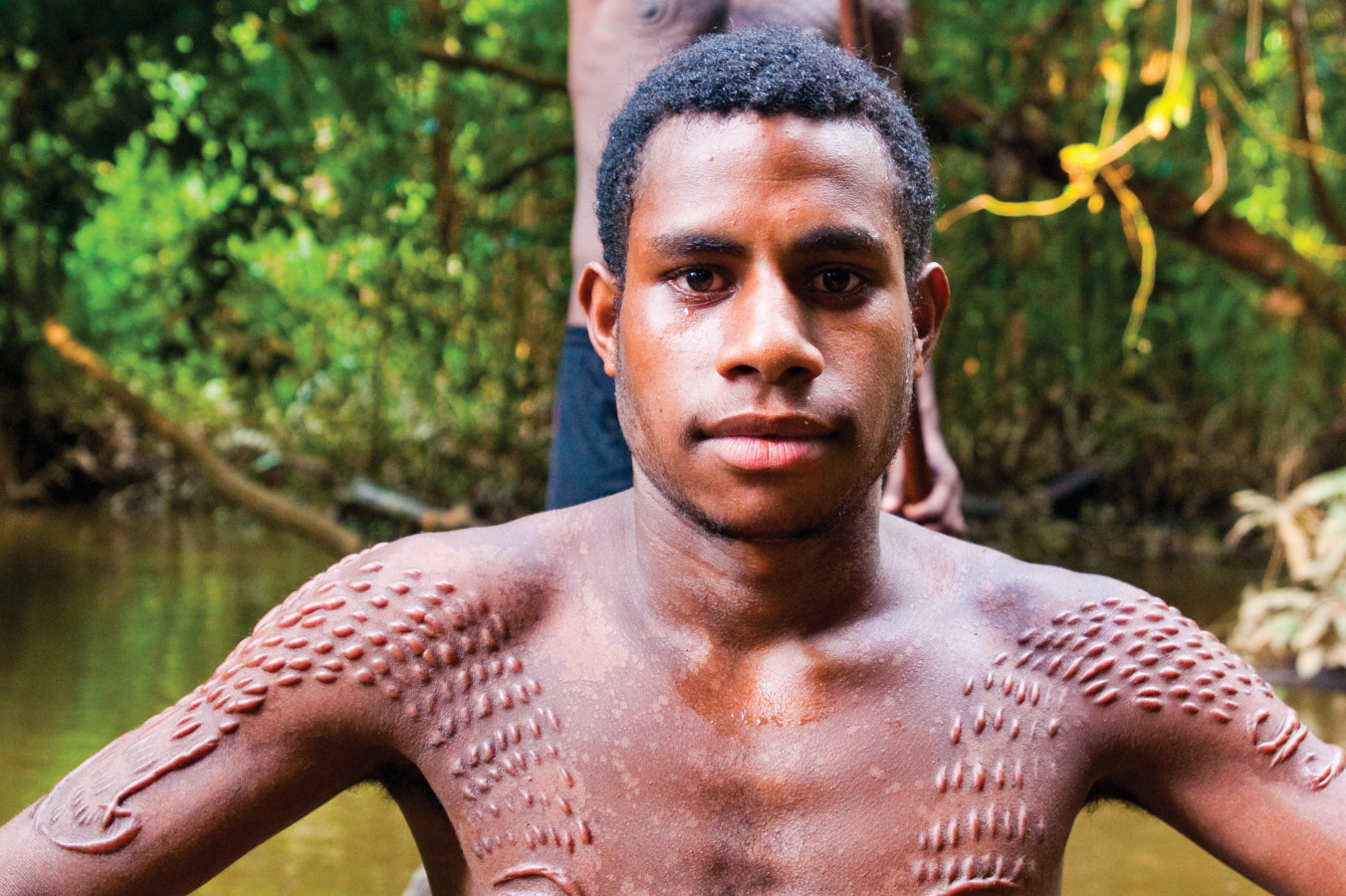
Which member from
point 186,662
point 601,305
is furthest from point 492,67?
point 601,305

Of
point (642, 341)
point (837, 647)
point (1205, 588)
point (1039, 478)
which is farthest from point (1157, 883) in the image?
point (1039, 478)

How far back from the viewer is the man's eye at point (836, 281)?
1.35 m

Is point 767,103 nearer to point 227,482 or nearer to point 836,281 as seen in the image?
point 836,281

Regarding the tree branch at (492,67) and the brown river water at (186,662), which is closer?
the brown river water at (186,662)

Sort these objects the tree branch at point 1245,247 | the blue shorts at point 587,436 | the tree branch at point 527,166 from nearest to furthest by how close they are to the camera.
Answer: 1. the blue shorts at point 587,436
2. the tree branch at point 1245,247
3. the tree branch at point 527,166

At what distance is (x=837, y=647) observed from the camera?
1.45 metres

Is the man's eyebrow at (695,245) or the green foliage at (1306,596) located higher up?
the man's eyebrow at (695,245)

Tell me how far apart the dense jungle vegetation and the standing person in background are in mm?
3289

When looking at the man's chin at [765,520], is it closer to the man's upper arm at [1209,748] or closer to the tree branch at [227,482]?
the man's upper arm at [1209,748]

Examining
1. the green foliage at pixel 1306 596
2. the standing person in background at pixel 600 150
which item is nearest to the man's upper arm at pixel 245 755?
the standing person in background at pixel 600 150

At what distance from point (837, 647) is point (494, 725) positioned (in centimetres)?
36

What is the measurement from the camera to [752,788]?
1.39m

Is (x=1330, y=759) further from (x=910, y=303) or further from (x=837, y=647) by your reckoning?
(x=910, y=303)

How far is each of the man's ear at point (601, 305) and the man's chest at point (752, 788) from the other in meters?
0.36
